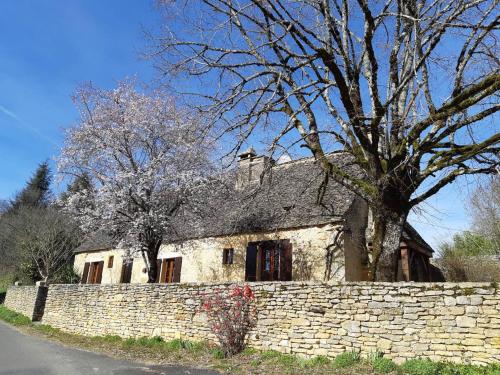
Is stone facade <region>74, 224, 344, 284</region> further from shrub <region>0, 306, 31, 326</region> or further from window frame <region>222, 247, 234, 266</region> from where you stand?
shrub <region>0, 306, 31, 326</region>

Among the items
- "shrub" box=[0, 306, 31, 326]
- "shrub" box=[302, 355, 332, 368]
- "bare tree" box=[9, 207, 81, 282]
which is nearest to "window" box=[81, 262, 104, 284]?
"bare tree" box=[9, 207, 81, 282]

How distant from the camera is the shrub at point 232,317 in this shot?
9219 mm

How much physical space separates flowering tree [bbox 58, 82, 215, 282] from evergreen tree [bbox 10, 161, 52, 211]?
1352 inches

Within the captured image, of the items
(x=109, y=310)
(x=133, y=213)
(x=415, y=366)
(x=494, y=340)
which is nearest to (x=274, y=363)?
(x=415, y=366)

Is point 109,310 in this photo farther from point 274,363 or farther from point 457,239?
point 457,239

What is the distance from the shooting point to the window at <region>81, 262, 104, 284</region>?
21491 mm

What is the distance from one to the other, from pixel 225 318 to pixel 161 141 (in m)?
7.94

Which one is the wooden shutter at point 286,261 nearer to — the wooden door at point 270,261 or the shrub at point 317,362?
the wooden door at point 270,261

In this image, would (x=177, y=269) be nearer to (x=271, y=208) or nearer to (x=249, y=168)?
(x=271, y=208)

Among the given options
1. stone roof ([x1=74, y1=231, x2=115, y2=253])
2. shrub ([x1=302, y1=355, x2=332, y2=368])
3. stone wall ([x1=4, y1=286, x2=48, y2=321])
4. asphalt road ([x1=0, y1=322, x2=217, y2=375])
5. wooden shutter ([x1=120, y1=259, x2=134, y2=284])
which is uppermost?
stone roof ([x1=74, y1=231, x2=115, y2=253])

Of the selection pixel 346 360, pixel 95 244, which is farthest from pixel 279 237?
pixel 95 244

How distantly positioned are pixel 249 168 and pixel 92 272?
11.2m

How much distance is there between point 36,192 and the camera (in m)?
48.0

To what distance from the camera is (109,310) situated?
13312mm
